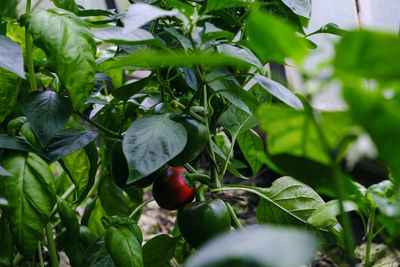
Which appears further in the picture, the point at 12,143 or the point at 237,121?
the point at 237,121

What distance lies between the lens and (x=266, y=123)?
0.71ft

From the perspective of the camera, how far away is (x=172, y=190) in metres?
0.55

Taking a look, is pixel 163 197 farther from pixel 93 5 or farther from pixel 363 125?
pixel 93 5

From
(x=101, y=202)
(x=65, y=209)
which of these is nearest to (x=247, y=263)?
(x=65, y=209)

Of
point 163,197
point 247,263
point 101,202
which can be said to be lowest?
point 101,202

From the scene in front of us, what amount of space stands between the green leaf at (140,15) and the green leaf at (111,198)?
60 cm

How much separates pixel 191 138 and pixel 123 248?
180 mm

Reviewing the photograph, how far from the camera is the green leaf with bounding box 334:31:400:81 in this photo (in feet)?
0.58

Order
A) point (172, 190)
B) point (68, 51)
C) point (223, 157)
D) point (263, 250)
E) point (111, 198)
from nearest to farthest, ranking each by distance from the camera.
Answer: point (263, 250)
point (68, 51)
point (172, 190)
point (223, 157)
point (111, 198)

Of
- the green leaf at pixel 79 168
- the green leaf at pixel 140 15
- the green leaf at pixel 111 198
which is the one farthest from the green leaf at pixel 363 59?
the green leaf at pixel 111 198

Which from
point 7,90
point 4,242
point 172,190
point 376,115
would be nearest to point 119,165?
point 172,190

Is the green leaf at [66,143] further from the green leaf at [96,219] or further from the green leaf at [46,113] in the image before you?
the green leaf at [96,219]

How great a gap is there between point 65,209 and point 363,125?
61 centimetres

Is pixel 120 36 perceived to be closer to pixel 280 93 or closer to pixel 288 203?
pixel 280 93
